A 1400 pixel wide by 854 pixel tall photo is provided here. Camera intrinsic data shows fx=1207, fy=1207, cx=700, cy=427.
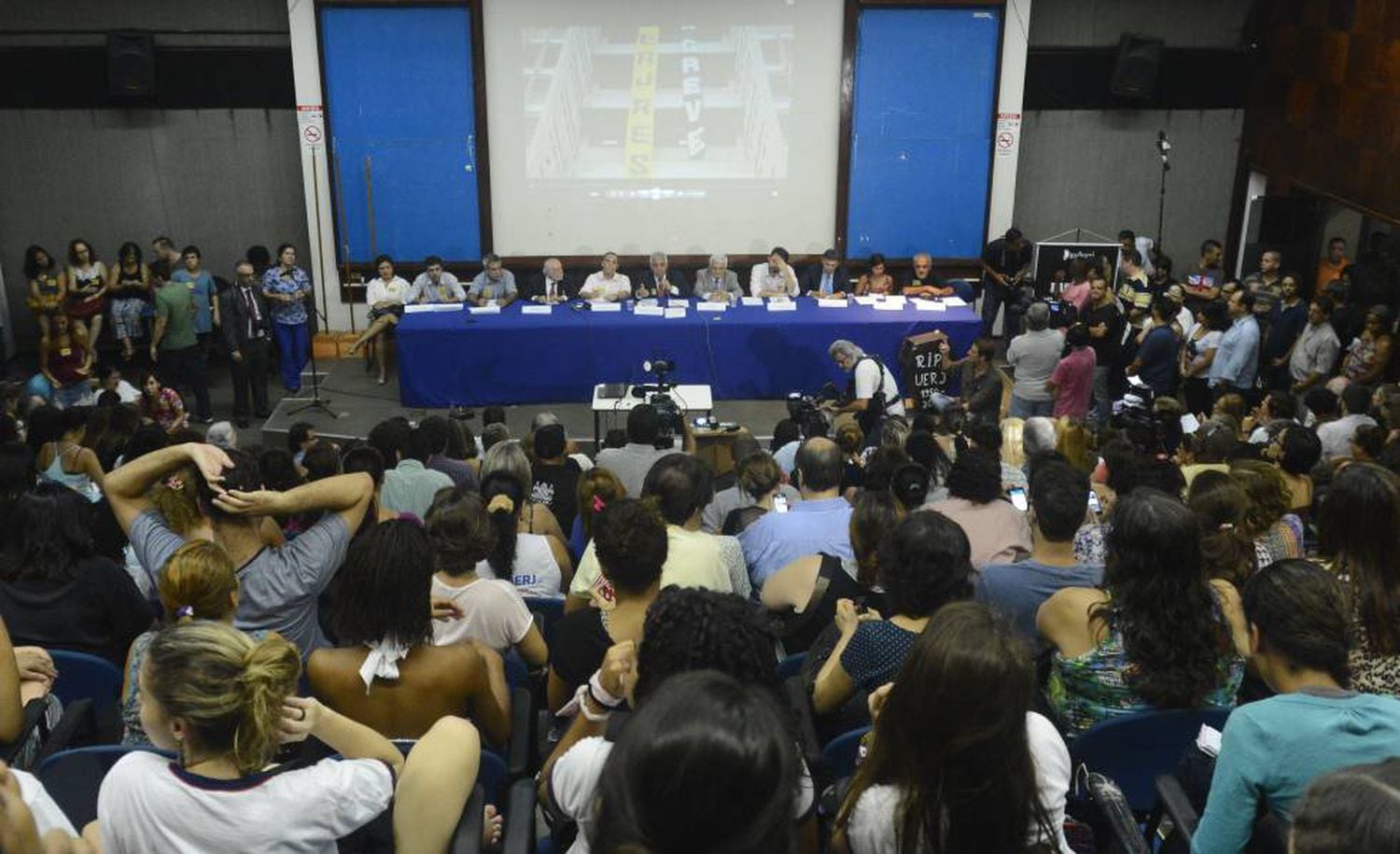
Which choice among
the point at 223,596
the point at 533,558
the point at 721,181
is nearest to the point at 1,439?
the point at 533,558

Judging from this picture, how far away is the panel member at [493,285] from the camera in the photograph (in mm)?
10031

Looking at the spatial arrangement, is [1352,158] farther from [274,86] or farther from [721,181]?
[274,86]

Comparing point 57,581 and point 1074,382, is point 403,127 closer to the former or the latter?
point 1074,382

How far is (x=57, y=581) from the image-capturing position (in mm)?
3410

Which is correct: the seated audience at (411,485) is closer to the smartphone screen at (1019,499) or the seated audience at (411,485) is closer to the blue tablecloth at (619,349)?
the smartphone screen at (1019,499)

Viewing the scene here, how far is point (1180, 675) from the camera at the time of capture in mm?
2846

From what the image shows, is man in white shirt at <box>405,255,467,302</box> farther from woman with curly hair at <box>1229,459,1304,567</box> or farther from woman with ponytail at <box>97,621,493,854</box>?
woman with ponytail at <box>97,621,493,854</box>

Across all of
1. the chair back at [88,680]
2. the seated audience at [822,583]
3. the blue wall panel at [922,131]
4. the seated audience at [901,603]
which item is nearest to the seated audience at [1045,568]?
the seated audience at [822,583]

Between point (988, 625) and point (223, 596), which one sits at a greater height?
point (988, 625)

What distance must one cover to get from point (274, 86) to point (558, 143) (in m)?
2.54

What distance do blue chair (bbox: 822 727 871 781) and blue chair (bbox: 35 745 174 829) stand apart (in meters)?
1.49

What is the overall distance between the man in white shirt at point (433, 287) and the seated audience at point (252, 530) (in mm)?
6859

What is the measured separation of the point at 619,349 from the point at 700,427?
1997 mm

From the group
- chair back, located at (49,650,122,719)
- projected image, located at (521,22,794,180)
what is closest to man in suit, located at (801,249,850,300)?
projected image, located at (521,22,794,180)
